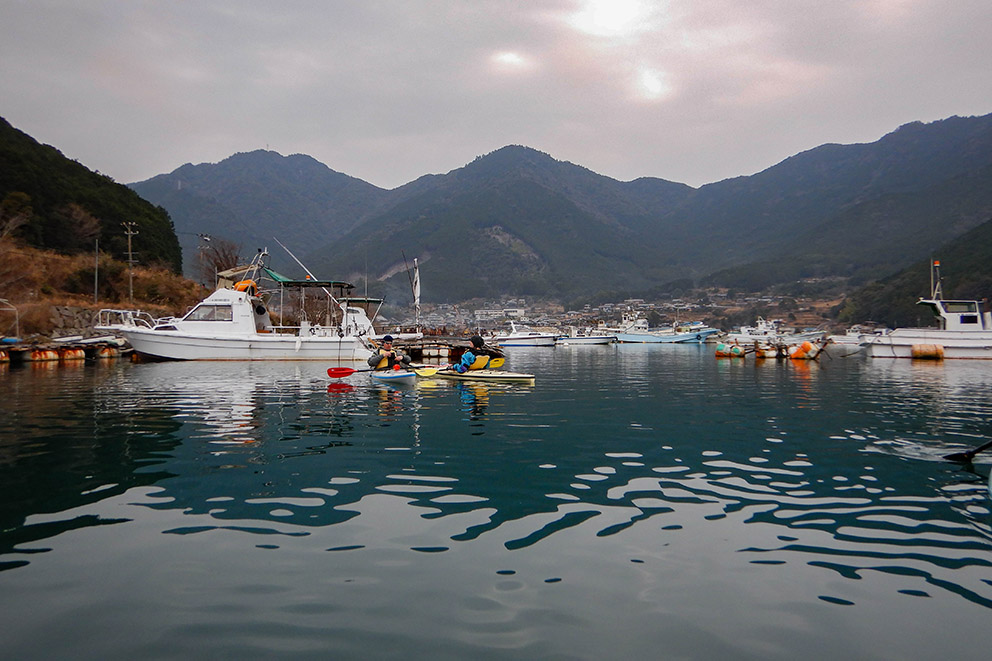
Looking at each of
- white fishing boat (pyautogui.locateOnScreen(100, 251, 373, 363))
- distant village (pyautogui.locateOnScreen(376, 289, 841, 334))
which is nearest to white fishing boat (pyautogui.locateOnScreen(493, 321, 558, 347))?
distant village (pyautogui.locateOnScreen(376, 289, 841, 334))

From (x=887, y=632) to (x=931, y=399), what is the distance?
834 inches

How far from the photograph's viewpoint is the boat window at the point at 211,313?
4056 centimetres

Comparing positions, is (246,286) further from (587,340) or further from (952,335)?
(587,340)

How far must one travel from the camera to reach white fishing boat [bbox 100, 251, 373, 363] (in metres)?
39.9

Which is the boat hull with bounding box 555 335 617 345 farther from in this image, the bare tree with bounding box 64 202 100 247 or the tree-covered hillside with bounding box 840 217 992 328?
the bare tree with bounding box 64 202 100 247

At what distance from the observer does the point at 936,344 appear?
166 ft

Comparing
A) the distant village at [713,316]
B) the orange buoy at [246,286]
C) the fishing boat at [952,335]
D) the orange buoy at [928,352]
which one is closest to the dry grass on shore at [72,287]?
the orange buoy at [246,286]

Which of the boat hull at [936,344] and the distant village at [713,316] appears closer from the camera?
the boat hull at [936,344]

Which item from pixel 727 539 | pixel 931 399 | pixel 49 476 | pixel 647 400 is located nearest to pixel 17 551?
pixel 49 476

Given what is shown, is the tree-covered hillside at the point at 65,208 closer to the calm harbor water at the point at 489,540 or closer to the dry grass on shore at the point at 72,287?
the dry grass on shore at the point at 72,287

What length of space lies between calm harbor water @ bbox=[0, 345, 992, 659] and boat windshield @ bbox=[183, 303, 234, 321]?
26390 mm

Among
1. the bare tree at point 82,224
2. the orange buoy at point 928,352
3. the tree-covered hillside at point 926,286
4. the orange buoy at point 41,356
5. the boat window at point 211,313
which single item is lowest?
the orange buoy at point 928,352

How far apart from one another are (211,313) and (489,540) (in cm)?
3945

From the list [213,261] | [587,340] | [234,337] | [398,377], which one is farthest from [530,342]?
[398,377]
